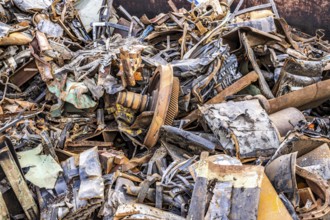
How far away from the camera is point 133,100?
4.01m

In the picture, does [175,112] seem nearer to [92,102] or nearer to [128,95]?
[128,95]

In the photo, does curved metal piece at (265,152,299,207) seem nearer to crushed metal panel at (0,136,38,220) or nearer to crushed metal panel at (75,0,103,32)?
crushed metal panel at (0,136,38,220)

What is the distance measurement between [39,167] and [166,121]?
1.20 m

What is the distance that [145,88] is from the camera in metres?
4.31

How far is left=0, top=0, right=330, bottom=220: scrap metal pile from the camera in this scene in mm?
2859

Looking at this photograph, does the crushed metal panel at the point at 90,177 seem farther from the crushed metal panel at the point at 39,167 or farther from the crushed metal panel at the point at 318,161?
the crushed metal panel at the point at 318,161

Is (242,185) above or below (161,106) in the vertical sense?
above

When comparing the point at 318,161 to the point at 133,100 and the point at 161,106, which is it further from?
the point at 133,100

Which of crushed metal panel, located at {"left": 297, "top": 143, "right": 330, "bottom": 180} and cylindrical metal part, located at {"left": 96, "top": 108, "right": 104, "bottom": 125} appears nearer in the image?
crushed metal panel, located at {"left": 297, "top": 143, "right": 330, "bottom": 180}

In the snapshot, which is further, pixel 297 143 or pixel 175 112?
pixel 175 112

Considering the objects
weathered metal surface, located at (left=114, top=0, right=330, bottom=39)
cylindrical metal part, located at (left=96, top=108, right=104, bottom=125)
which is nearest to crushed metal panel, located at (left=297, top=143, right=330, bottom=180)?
cylindrical metal part, located at (left=96, top=108, right=104, bottom=125)

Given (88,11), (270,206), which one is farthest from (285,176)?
(88,11)

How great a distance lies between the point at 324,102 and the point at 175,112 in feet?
5.86

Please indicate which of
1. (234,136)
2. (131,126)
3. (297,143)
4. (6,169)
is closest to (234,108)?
(234,136)
